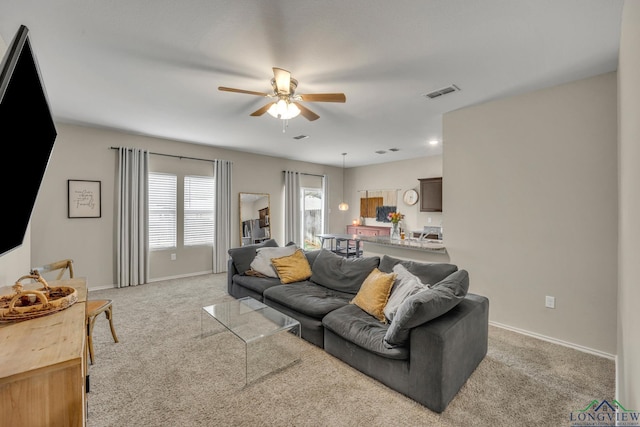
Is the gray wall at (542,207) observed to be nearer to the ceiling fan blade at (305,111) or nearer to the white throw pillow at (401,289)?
the white throw pillow at (401,289)

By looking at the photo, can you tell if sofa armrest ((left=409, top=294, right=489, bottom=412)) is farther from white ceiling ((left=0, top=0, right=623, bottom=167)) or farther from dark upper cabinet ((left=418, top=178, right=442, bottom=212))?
dark upper cabinet ((left=418, top=178, right=442, bottom=212))

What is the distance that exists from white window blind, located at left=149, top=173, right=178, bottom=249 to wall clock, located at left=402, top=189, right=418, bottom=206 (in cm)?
537

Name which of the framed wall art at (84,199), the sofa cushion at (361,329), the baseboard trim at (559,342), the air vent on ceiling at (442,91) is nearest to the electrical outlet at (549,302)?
the baseboard trim at (559,342)

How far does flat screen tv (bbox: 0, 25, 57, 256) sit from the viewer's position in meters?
1.11

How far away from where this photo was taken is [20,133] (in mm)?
1309

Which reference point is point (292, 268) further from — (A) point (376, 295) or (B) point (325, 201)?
(B) point (325, 201)

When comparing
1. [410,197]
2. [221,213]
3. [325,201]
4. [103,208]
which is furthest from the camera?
[325,201]

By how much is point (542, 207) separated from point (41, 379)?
3887mm

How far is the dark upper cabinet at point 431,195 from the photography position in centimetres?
625

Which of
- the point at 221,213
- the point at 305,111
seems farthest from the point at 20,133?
the point at 221,213

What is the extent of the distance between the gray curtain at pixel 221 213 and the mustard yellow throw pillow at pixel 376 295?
12.8 ft

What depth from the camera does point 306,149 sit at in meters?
6.07

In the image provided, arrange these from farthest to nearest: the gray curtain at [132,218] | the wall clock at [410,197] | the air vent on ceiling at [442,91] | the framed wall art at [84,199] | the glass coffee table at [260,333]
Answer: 1. the wall clock at [410,197]
2. the gray curtain at [132,218]
3. the framed wall art at [84,199]
4. the air vent on ceiling at [442,91]
5. the glass coffee table at [260,333]

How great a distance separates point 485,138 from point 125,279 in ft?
19.2
